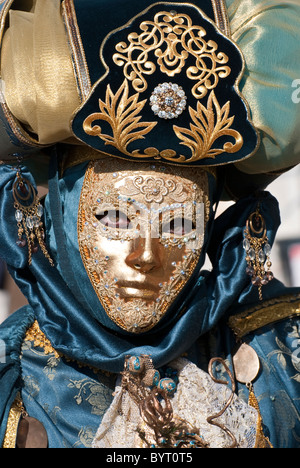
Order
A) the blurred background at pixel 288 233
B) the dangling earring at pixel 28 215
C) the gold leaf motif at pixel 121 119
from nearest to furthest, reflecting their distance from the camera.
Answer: the gold leaf motif at pixel 121 119 → the dangling earring at pixel 28 215 → the blurred background at pixel 288 233

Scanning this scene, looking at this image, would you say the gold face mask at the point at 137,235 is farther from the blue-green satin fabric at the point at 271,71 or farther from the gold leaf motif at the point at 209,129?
the blue-green satin fabric at the point at 271,71

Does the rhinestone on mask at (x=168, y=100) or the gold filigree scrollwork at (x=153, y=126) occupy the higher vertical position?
the rhinestone on mask at (x=168, y=100)

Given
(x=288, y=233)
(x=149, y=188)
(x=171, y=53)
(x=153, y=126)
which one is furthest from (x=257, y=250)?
(x=288, y=233)

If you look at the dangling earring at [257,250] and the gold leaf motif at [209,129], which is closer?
the gold leaf motif at [209,129]

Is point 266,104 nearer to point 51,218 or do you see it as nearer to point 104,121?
point 104,121

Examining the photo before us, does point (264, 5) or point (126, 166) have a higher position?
point (264, 5)

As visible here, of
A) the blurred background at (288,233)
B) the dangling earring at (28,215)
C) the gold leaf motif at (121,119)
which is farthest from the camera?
the blurred background at (288,233)

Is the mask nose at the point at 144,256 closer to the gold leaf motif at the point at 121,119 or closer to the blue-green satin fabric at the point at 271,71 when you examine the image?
the gold leaf motif at the point at 121,119

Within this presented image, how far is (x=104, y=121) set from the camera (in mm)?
1992

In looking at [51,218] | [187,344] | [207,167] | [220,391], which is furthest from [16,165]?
[220,391]

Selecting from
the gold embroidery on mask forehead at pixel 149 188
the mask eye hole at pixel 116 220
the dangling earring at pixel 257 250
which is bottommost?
the dangling earring at pixel 257 250

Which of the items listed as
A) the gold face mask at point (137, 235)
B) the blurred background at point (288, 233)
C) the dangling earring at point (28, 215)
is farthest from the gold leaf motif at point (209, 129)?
the blurred background at point (288, 233)

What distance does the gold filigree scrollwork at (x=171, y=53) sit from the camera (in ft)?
6.52
